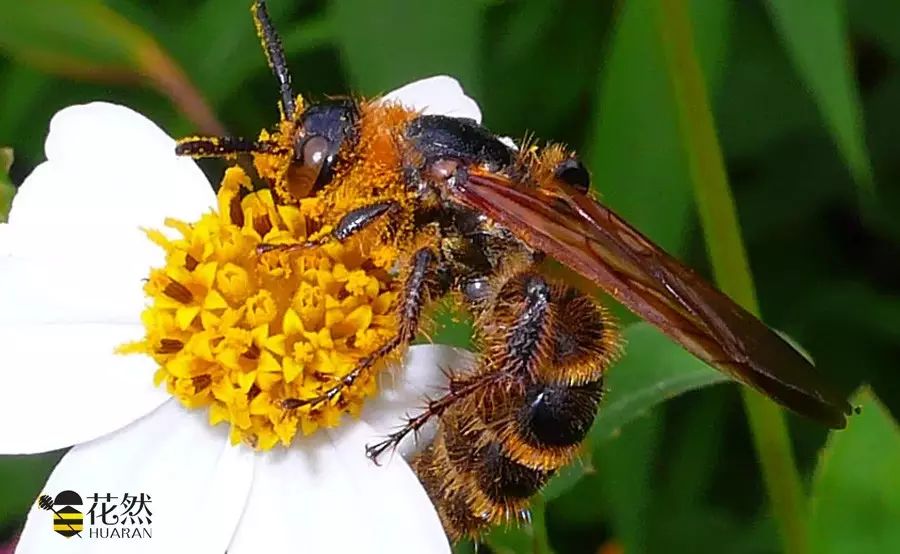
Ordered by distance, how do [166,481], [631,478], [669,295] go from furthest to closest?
[631,478]
[166,481]
[669,295]

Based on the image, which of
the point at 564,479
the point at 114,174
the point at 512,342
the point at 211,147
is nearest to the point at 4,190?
the point at 114,174

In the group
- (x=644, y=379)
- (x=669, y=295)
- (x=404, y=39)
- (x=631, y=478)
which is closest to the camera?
(x=669, y=295)

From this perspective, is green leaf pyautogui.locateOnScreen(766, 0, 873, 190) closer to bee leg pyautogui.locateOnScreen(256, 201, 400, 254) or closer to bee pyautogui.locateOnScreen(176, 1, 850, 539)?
bee pyautogui.locateOnScreen(176, 1, 850, 539)

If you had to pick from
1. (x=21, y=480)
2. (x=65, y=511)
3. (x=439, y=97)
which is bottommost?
(x=65, y=511)

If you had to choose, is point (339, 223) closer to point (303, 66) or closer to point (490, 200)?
point (490, 200)

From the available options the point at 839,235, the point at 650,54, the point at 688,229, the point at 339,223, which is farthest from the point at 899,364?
the point at 339,223

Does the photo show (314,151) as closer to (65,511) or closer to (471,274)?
(471,274)

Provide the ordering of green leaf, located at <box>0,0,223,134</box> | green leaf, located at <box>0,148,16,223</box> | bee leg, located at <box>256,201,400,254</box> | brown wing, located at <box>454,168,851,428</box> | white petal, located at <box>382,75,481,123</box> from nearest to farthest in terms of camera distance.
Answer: brown wing, located at <box>454,168,851,428</box>, bee leg, located at <box>256,201,400,254</box>, green leaf, located at <box>0,148,16,223</box>, white petal, located at <box>382,75,481,123</box>, green leaf, located at <box>0,0,223,134</box>

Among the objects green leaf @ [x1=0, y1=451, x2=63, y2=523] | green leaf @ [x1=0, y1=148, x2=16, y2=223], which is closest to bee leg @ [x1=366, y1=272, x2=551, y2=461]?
green leaf @ [x1=0, y1=148, x2=16, y2=223]
